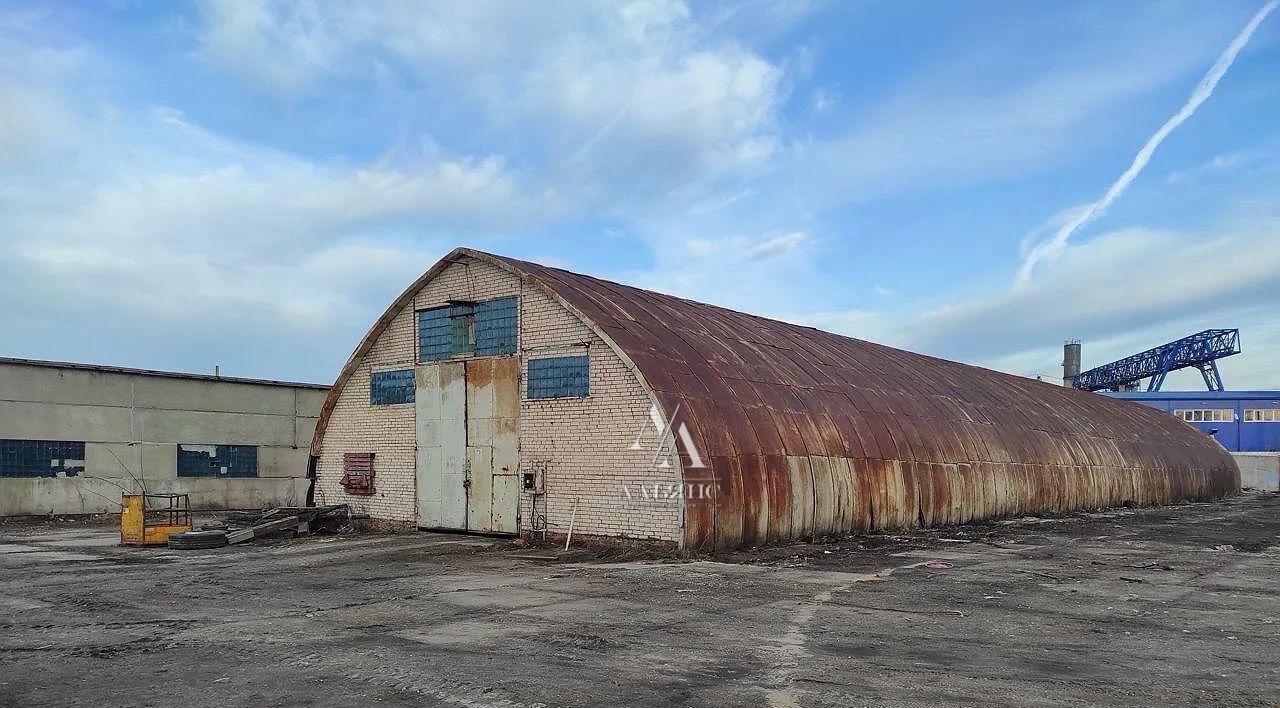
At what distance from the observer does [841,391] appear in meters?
21.5

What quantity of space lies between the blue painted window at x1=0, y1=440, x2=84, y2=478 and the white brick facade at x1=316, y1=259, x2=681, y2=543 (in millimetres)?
8826

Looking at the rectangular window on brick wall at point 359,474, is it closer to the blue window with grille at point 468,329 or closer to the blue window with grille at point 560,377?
the blue window with grille at point 468,329

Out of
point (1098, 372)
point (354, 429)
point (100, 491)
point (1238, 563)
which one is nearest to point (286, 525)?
point (354, 429)

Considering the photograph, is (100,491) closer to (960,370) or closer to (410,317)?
(410,317)

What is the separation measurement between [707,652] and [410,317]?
14304mm

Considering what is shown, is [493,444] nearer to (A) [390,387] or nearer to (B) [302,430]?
(A) [390,387]

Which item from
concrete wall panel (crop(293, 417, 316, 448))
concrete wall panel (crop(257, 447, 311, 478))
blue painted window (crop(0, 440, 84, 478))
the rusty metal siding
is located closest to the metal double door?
the rusty metal siding

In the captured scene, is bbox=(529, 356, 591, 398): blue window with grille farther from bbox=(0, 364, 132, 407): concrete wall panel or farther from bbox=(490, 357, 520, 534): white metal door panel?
bbox=(0, 364, 132, 407): concrete wall panel

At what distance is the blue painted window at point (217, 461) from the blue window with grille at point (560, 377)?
52.3ft

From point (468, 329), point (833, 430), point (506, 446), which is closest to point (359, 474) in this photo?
point (468, 329)

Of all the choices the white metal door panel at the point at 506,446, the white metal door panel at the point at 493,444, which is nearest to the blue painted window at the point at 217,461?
the white metal door panel at the point at 493,444

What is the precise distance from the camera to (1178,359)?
250ft

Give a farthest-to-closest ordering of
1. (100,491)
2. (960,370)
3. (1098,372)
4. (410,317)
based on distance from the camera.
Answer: (1098,372), (960,370), (100,491), (410,317)

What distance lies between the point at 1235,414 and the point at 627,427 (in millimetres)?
67155
